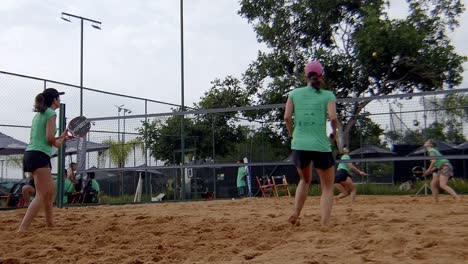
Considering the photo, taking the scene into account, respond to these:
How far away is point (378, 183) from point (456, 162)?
2351mm

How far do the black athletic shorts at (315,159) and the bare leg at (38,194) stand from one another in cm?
284

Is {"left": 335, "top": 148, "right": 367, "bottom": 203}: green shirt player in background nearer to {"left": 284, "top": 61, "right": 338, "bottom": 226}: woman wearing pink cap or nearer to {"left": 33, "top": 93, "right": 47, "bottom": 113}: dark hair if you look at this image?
{"left": 284, "top": 61, "right": 338, "bottom": 226}: woman wearing pink cap

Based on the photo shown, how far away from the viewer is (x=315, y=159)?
583 centimetres

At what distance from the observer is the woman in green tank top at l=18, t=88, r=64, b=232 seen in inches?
252

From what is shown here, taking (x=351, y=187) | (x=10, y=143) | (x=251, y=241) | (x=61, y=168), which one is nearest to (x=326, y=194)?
(x=251, y=241)

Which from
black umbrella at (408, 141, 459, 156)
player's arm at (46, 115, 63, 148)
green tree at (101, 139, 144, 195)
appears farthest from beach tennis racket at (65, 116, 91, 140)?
black umbrella at (408, 141, 459, 156)

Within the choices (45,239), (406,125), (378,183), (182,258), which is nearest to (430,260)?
(182,258)

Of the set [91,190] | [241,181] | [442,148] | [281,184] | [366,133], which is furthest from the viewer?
[241,181]

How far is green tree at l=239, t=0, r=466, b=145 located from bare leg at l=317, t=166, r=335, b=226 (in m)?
20.5

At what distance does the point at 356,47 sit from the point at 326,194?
70.9 feet

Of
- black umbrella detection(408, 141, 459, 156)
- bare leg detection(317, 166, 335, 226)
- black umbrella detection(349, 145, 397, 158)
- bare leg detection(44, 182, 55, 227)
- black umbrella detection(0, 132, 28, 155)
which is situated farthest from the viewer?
black umbrella detection(349, 145, 397, 158)

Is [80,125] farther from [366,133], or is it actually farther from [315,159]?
[315,159]

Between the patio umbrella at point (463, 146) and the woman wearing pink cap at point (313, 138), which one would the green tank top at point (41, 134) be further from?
the patio umbrella at point (463, 146)

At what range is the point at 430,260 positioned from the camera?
3912 mm
